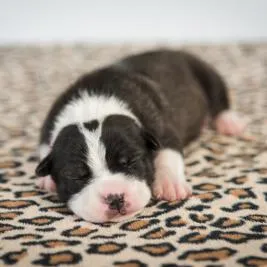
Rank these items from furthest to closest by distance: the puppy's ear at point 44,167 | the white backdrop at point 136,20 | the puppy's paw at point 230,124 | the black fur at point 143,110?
the white backdrop at point 136,20, the puppy's paw at point 230,124, the puppy's ear at point 44,167, the black fur at point 143,110

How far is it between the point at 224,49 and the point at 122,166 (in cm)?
574

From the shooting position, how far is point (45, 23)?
9469mm

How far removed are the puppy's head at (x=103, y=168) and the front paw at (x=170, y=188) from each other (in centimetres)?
8

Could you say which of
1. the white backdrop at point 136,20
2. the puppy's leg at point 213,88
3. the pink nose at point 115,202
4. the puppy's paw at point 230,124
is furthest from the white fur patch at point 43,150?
the white backdrop at point 136,20

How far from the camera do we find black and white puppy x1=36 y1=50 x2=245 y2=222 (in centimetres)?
272

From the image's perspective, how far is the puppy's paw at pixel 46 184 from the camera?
126 inches

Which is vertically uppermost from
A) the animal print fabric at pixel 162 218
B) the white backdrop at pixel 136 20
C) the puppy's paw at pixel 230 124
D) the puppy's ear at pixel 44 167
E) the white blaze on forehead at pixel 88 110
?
the white backdrop at pixel 136 20

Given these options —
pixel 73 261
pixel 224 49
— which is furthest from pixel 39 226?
pixel 224 49

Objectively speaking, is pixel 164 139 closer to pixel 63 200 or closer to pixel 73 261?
pixel 63 200

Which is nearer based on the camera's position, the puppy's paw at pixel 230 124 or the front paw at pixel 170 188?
the front paw at pixel 170 188

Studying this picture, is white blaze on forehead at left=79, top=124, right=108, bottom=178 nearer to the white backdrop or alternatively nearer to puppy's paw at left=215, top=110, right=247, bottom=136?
puppy's paw at left=215, top=110, right=247, bottom=136

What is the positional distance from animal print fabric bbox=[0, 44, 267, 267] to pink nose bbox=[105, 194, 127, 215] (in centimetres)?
11

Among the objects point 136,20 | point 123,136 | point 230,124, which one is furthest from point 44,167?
point 136,20

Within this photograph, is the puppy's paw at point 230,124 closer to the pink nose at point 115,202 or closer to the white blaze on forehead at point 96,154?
the white blaze on forehead at point 96,154
